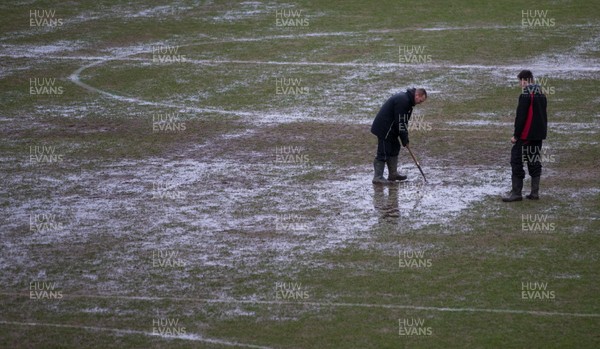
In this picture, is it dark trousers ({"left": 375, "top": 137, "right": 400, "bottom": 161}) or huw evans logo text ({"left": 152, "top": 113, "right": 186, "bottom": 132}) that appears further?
huw evans logo text ({"left": 152, "top": 113, "right": 186, "bottom": 132})

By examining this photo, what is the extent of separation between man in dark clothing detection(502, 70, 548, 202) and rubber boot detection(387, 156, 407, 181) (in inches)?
90.3

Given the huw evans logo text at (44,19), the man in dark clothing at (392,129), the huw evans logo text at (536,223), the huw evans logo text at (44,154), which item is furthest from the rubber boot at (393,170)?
the huw evans logo text at (44,19)

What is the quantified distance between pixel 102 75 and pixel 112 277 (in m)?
14.7

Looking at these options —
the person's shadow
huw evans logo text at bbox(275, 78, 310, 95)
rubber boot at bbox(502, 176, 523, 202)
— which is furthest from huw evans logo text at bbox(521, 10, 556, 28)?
rubber boot at bbox(502, 176, 523, 202)

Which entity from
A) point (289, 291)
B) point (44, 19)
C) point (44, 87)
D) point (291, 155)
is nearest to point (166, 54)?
point (44, 87)

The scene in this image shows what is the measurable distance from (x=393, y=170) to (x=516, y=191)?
238 cm

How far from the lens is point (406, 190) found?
16016 millimetres

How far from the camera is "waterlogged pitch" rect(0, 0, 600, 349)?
1101 cm

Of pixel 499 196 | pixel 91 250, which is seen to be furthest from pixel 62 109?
pixel 499 196

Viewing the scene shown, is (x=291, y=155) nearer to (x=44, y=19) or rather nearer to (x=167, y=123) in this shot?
(x=167, y=123)

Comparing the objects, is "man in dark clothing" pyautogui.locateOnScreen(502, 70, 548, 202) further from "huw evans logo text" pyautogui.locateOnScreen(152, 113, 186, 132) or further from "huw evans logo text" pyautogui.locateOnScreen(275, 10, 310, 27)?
"huw evans logo text" pyautogui.locateOnScreen(275, 10, 310, 27)

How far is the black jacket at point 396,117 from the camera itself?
630 inches

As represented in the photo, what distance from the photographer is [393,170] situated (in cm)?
1642

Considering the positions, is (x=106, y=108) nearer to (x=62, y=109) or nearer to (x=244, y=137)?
(x=62, y=109)
